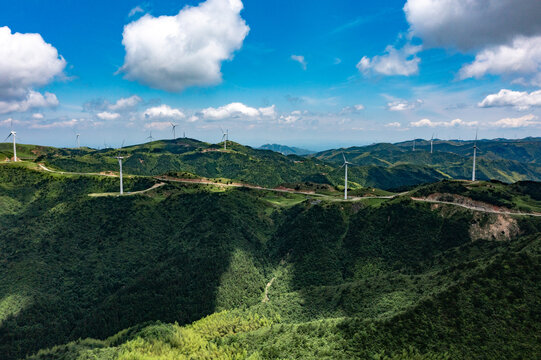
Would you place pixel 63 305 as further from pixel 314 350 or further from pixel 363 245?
pixel 363 245

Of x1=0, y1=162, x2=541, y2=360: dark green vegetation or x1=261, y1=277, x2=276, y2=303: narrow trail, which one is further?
Answer: x1=261, y1=277, x2=276, y2=303: narrow trail

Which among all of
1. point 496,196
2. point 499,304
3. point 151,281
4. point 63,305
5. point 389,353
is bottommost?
point 63,305

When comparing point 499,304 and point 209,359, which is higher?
point 499,304

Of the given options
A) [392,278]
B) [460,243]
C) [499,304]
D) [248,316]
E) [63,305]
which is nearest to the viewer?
[499,304]

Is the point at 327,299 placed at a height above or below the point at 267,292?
above

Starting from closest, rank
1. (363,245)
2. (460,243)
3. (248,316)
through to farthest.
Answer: (248,316)
(460,243)
(363,245)

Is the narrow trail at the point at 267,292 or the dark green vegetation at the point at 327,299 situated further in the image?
the narrow trail at the point at 267,292

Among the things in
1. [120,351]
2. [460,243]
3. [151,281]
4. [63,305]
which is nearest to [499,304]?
[460,243]

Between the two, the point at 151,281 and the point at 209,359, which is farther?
the point at 151,281

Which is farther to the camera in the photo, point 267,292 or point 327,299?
point 267,292
